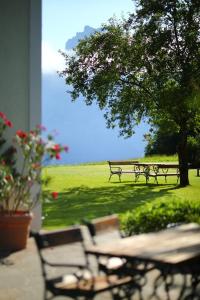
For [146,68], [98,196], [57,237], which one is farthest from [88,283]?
[146,68]

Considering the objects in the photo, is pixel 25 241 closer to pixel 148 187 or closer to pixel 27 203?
pixel 27 203

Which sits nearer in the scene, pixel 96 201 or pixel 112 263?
pixel 112 263

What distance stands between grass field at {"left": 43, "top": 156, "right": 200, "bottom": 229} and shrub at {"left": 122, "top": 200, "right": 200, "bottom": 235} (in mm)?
1116

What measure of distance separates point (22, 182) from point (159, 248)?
13.8 ft

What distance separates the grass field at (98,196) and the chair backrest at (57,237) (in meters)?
4.90

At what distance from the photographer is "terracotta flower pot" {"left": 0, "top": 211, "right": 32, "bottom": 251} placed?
7.70 metres

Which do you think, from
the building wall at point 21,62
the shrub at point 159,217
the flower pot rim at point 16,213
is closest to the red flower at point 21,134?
the building wall at point 21,62

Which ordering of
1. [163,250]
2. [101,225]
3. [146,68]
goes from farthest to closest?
1. [146,68]
2. [101,225]
3. [163,250]

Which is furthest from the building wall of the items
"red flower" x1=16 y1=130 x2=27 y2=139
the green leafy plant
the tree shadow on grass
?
the tree shadow on grass

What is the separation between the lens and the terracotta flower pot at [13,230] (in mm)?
7703

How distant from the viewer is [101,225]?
4.67 metres

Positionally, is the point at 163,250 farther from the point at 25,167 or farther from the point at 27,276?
the point at 25,167

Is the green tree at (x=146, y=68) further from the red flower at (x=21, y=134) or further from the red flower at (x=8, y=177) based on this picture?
the red flower at (x=8, y=177)

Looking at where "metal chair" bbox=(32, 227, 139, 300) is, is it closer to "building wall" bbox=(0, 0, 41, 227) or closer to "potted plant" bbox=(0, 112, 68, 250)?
"potted plant" bbox=(0, 112, 68, 250)
